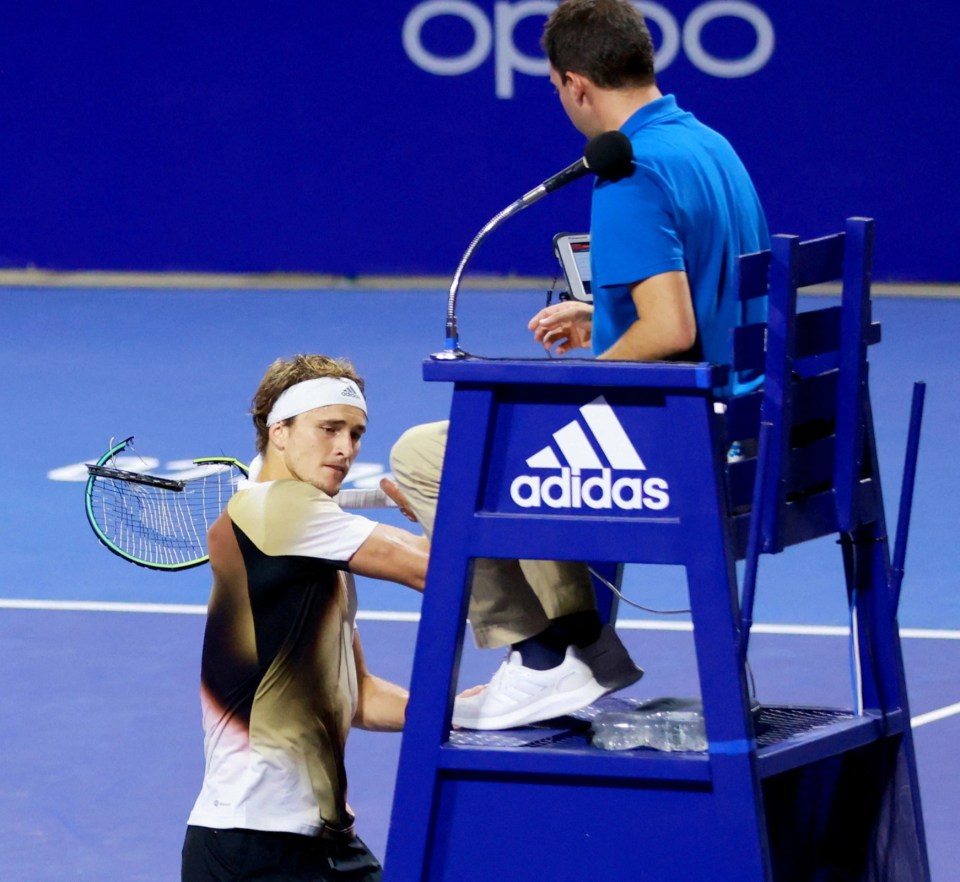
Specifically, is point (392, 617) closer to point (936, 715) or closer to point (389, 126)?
point (936, 715)

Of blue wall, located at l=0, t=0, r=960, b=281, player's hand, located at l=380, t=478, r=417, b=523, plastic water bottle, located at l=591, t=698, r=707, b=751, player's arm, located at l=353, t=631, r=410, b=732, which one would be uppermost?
blue wall, located at l=0, t=0, r=960, b=281

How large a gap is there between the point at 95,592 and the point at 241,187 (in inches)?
308

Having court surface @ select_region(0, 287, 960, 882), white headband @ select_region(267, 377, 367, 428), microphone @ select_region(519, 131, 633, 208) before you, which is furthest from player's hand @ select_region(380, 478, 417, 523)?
court surface @ select_region(0, 287, 960, 882)

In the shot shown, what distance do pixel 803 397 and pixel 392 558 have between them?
92 cm

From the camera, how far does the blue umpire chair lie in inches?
135

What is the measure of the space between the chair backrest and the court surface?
197cm

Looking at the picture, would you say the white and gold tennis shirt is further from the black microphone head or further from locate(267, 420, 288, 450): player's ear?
the black microphone head

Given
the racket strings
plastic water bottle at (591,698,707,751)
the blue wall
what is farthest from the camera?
the blue wall

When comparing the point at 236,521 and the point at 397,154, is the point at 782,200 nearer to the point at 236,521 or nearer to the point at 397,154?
the point at 397,154

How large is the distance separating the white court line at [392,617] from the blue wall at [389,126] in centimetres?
756

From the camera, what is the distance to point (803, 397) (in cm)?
365

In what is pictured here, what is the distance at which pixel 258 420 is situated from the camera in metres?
4.38

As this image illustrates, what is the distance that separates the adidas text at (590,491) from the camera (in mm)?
3449

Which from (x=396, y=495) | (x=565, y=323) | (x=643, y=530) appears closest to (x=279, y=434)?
(x=396, y=495)
